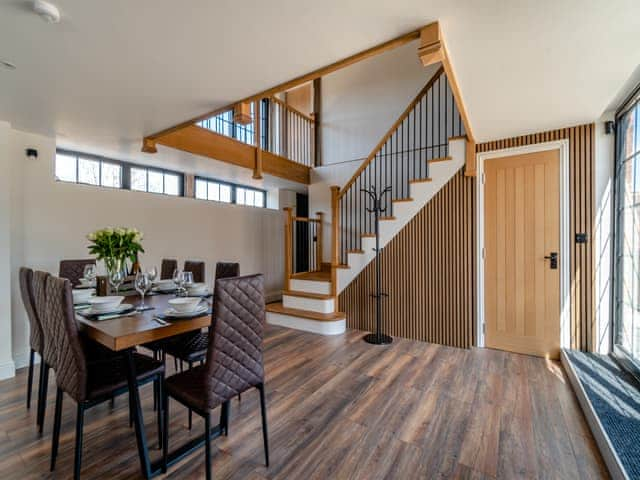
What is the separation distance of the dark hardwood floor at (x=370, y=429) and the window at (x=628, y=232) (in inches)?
27.3

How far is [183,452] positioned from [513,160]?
400 cm

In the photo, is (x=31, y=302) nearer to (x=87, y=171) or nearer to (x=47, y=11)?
(x=47, y=11)

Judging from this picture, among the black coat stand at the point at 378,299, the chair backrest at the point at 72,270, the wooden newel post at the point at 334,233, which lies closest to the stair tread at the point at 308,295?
the wooden newel post at the point at 334,233

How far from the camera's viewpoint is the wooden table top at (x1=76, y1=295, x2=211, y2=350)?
1448 mm

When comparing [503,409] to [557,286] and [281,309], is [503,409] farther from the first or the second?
[281,309]

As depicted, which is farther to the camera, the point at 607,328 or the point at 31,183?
the point at 31,183

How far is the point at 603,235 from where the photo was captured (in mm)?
2975

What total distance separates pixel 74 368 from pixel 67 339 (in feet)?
0.53

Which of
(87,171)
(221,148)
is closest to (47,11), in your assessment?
(221,148)

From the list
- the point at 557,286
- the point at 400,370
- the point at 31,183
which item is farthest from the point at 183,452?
the point at 557,286

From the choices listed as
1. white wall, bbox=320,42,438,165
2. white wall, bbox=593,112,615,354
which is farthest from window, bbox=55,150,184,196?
white wall, bbox=593,112,615,354

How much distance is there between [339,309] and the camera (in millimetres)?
4434

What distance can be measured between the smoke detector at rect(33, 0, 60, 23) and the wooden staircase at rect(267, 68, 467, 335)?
10.5 feet

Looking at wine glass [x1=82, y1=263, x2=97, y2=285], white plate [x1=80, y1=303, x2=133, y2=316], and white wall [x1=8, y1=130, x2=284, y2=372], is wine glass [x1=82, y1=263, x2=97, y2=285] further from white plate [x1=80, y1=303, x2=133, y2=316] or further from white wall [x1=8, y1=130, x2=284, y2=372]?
white wall [x1=8, y1=130, x2=284, y2=372]
